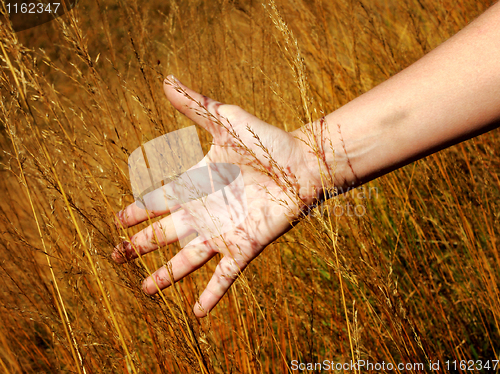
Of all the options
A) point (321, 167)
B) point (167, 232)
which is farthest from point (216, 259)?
point (321, 167)

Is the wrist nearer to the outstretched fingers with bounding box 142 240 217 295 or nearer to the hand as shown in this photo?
the hand

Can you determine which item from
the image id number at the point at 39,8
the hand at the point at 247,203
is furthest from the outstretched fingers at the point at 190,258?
the image id number at the point at 39,8

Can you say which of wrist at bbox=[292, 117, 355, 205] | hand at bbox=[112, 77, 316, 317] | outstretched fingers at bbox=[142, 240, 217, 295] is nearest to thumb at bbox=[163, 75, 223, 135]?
hand at bbox=[112, 77, 316, 317]

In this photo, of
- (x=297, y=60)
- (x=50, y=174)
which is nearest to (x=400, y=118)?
(x=297, y=60)

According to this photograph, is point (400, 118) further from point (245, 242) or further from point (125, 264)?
point (125, 264)

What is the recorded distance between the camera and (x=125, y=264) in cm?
84

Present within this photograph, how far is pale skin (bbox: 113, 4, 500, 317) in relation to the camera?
0.81m

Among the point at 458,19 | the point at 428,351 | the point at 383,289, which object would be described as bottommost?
the point at 428,351

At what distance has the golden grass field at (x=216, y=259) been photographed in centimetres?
71

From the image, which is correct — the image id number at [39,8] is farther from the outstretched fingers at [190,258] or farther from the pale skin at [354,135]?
the outstretched fingers at [190,258]

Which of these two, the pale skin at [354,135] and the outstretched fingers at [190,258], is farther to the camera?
the outstretched fingers at [190,258]

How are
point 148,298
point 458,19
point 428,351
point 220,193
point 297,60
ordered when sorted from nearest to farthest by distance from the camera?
point 297,60 < point 148,298 < point 428,351 < point 220,193 < point 458,19

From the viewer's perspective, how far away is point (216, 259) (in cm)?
145

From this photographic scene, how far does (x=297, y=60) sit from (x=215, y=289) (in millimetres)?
742
